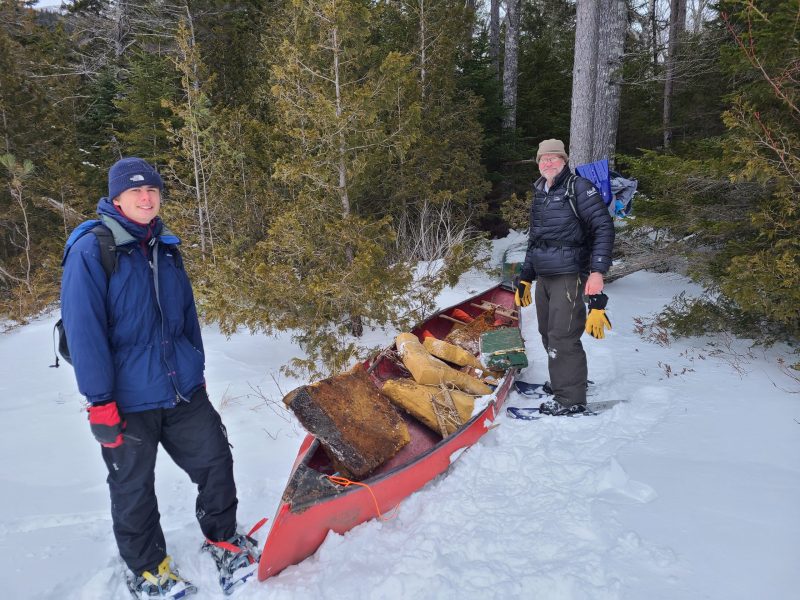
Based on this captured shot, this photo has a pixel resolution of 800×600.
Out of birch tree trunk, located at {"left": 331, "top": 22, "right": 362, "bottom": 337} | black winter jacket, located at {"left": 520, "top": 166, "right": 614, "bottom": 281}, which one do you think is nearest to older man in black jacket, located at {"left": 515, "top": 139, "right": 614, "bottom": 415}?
black winter jacket, located at {"left": 520, "top": 166, "right": 614, "bottom": 281}

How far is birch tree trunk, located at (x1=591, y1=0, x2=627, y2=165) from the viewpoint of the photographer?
25.1ft

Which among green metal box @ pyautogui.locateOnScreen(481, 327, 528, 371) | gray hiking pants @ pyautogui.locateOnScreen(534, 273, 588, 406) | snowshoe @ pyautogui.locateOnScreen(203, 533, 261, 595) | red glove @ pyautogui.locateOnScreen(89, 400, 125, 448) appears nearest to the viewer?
red glove @ pyautogui.locateOnScreen(89, 400, 125, 448)

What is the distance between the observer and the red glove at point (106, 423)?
210 centimetres

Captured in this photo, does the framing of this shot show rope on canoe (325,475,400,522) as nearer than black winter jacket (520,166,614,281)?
Yes

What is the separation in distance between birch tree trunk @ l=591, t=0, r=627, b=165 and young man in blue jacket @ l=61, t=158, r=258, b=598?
753 cm

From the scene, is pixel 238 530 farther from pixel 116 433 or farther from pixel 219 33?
pixel 219 33

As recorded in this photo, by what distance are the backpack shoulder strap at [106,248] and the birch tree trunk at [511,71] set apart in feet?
41.4

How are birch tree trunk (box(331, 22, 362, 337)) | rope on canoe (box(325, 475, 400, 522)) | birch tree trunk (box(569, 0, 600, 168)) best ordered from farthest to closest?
birch tree trunk (box(569, 0, 600, 168)) → birch tree trunk (box(331, 22, 362, 337)) → rope on canoe (box(325, 475, 400, 522))

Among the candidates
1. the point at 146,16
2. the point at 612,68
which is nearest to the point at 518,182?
the point at 612,68

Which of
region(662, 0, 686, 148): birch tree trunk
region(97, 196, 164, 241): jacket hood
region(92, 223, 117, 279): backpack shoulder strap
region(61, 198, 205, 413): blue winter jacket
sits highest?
region(662, 0, 686, 148): birch tree trunk

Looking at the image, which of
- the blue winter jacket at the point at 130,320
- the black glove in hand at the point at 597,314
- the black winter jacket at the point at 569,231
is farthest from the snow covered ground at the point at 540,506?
the black winter jacket at the point at 569,231

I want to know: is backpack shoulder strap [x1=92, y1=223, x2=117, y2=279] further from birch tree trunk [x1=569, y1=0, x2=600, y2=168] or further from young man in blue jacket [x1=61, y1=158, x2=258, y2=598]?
birch tree trunk [x1=569, y1=0, x2=600, y2=168]

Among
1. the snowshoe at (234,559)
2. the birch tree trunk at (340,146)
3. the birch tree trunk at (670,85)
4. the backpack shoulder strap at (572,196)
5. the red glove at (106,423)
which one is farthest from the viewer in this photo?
the birch tree trunk at (670,85)

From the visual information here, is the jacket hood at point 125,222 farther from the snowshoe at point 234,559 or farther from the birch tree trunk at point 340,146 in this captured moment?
the birch tree trunk at point 340,146
